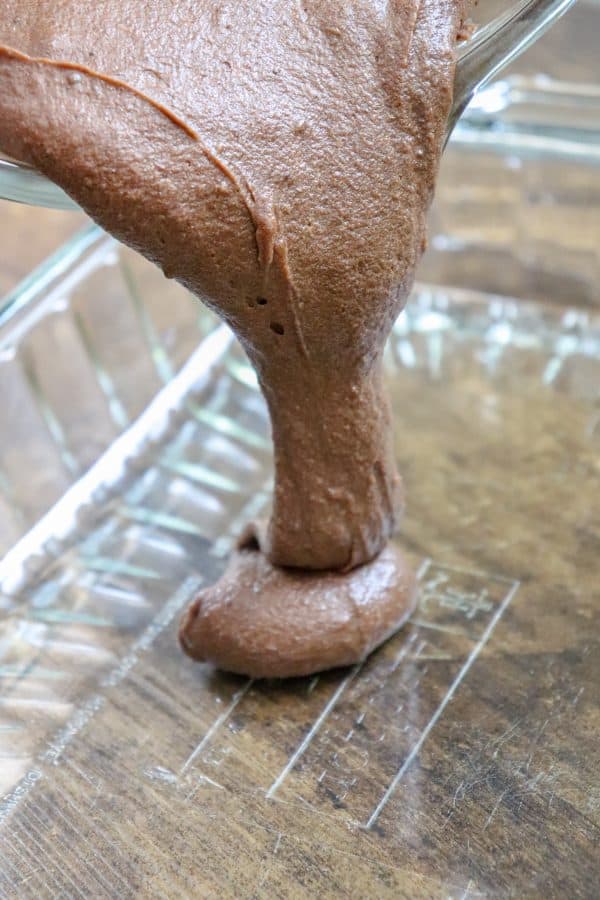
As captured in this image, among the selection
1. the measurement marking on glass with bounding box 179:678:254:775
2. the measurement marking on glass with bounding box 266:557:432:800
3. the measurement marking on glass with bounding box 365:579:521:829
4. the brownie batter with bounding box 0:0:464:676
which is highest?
the brownie batter with bounding box 0:0:464:676

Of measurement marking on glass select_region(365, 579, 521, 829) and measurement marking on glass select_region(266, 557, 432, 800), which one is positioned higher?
measurement marking on glass select_region(266, 557, 432, 800)

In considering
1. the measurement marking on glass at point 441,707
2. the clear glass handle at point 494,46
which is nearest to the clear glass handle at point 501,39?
the clear glass handle at point 494,46

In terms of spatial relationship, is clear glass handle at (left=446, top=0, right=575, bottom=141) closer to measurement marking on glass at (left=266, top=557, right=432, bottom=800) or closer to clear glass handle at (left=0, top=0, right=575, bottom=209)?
clear glass handle at (left=0, top=0, right=575, bottom=209)

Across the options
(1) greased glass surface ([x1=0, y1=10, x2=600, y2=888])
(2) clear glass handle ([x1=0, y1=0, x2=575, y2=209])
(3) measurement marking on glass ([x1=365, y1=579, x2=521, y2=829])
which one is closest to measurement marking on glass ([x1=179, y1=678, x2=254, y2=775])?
(1) greased glass surface ([x1=0, y1=10, x2=600, y2=888])

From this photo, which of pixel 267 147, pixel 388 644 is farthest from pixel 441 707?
pixel 267 147

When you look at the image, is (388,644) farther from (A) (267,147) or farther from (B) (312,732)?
(A) (267,147)

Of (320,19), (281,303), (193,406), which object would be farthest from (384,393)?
(193,406)
